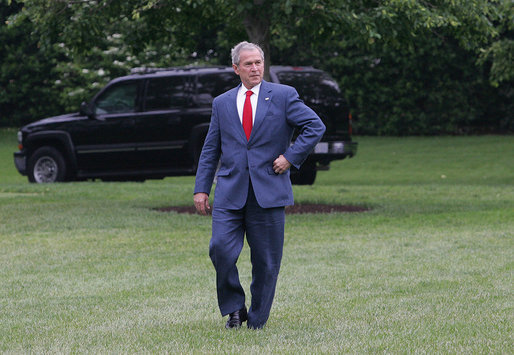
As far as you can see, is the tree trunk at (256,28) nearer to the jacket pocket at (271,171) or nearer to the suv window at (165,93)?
the suv window at (165,93)

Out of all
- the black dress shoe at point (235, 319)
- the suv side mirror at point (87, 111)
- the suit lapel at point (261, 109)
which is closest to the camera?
the suit lapel at point (261, 109)

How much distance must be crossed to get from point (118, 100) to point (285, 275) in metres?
9.94

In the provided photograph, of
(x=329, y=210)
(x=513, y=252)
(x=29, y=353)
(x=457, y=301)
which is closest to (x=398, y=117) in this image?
(x=329, y=210)

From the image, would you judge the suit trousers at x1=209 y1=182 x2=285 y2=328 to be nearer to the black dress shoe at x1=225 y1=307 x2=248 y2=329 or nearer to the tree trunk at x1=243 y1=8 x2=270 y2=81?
the black dress shoe at x1=225 y1=307 x2=248 y2=329

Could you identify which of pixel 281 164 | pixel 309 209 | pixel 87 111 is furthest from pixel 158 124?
pixel 281 164

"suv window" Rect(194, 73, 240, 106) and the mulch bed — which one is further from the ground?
"suv window" Rect(194, 73, 240, 106)

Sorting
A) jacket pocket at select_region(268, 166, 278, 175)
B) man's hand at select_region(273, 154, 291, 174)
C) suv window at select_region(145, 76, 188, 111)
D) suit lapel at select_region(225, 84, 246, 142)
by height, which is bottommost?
suv window at select_region(145, 76, 188, 111)

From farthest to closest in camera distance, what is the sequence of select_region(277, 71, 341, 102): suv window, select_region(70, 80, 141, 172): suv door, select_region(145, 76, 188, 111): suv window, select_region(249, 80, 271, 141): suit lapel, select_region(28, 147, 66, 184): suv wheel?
select_region(28, 147, 66, 184): suv wheel < select_region(70, 80, 141, 172): suv door < select_region(145, 76, 188, 111): suv window < select_region(277, 71, 341, 102): suv window < select_region(249, 80, 271, 141): suit lapel

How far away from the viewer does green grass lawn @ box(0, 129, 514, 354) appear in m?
5.64

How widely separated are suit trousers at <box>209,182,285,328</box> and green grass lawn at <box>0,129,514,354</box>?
0.19 meters

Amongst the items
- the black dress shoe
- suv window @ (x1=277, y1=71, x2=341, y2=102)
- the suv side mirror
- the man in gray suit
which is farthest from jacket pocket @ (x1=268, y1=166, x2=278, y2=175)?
the suv side mirror

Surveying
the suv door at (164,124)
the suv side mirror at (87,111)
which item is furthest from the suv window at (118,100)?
the suv door at (164,124)

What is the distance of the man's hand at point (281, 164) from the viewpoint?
5.67 meters

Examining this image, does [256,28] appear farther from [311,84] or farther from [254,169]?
[254,169]
